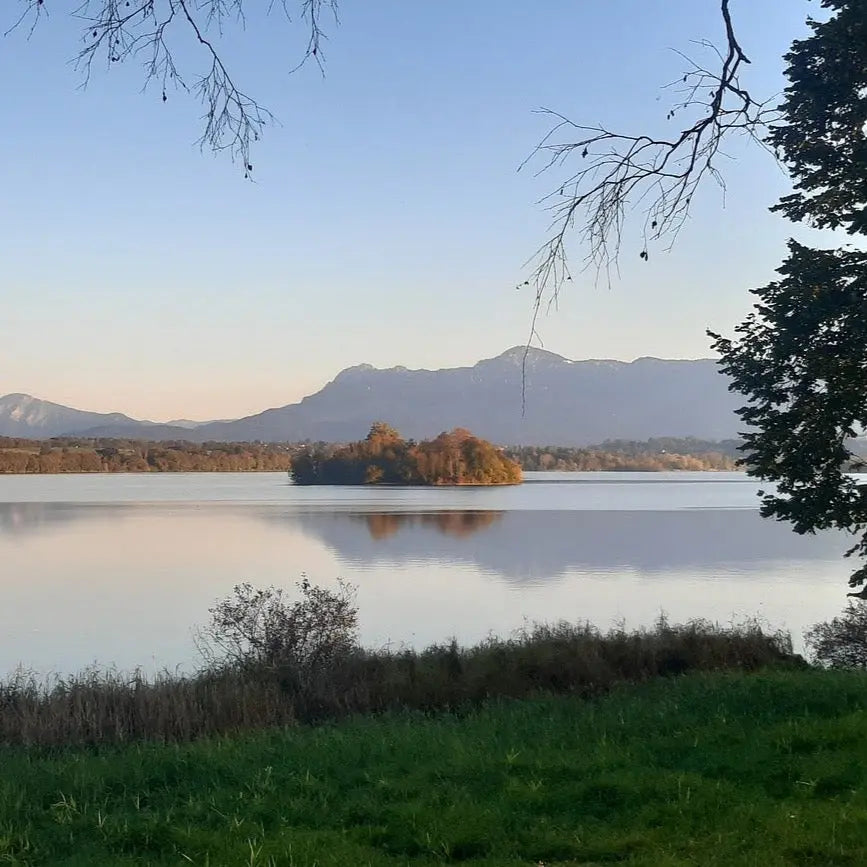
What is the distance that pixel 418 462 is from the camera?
108 meters

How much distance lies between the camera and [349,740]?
7352 millimetres

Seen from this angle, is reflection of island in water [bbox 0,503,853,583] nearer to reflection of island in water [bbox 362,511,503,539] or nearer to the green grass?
reflection of island in water [bbox 362,511,503,539]

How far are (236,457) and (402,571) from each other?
13711 centimetres

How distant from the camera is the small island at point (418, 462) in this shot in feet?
355

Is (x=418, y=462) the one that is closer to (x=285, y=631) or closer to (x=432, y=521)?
(x=432, y=521)

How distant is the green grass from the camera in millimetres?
4164

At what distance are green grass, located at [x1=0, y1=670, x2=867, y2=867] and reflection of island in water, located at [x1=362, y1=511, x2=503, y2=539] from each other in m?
36.1

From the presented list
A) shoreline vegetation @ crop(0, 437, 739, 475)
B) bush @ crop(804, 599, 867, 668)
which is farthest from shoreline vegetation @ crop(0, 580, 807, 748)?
shoreline vegetation @ crop(0, 437, 739, 475)

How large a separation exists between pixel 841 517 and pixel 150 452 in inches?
6117

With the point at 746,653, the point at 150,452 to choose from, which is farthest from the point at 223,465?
the point at 746,653

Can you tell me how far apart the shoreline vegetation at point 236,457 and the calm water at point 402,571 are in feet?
283

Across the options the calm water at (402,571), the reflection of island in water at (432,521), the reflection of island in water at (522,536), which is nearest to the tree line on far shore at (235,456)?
the reflection of island in water at (522,536)

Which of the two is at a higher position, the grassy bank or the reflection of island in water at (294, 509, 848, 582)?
the grassy bank

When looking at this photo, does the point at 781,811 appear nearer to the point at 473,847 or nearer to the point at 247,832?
the point at 473,847
